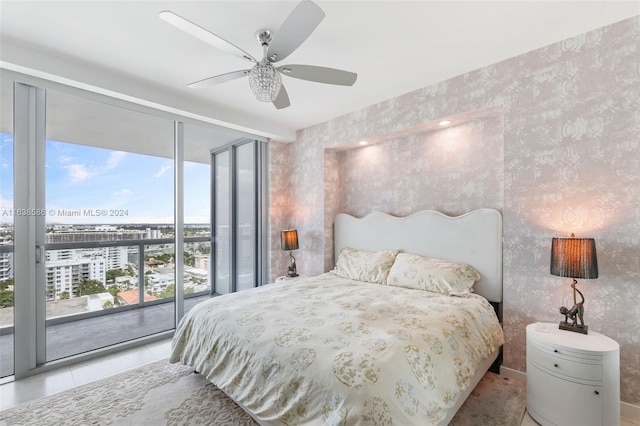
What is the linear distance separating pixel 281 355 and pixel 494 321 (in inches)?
71.3

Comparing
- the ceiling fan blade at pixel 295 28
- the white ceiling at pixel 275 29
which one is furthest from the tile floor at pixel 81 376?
the ceiling fan blade at pixel 295 28

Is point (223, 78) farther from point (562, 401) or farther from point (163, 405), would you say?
point (562, 401)

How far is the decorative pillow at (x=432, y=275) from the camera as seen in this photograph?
2666 mm

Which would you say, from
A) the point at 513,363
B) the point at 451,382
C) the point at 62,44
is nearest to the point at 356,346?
the point at 451,382

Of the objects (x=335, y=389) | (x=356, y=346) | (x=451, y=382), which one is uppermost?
(x=356, y=346)

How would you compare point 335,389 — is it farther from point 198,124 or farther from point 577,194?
point 198,124

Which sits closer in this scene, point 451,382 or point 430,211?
point 451,382

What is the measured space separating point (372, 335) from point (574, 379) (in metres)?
1.28

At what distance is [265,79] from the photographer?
198 centimetres

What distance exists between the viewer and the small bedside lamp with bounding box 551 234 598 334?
1.89 m

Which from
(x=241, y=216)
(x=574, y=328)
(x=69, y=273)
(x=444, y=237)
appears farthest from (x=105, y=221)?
(x=574, y=328)

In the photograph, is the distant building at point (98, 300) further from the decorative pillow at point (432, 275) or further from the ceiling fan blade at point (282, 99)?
the decorative pillow at point (432, 275)

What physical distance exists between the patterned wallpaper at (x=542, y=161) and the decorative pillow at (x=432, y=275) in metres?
0.33

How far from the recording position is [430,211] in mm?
3215
